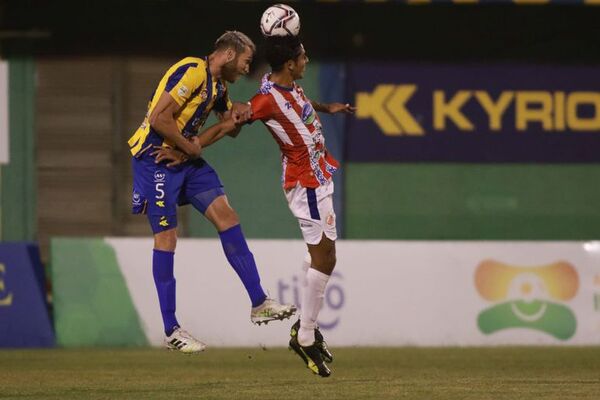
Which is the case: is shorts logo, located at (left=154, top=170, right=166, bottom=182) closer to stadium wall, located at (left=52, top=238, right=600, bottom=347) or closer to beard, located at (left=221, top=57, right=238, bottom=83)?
beard, located at (left=221, top=57, right=238, bottom=83)

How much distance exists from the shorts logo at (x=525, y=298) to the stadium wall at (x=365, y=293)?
10mm

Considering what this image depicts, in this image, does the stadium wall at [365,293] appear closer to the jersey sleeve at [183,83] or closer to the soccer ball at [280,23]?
the jersey sleeve at [183,83]

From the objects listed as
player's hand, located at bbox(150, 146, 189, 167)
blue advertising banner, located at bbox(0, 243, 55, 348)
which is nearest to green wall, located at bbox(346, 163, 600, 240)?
blue advertising banner, located at bbox(0, 243, 55, 348)

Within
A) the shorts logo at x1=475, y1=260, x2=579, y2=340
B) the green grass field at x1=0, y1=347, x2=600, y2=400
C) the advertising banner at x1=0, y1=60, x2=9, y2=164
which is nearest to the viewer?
the green grass field at x1=0, y1=347, x2=600, y2=400

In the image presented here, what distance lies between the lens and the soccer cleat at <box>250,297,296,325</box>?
31.1 ft

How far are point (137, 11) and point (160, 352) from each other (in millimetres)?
5273

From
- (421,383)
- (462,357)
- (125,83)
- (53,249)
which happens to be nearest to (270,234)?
(125,83)

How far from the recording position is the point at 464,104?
17172mm

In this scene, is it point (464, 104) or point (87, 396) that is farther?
point (464, 104)

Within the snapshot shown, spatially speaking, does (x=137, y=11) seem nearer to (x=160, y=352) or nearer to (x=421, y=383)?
(x=160, y=352)

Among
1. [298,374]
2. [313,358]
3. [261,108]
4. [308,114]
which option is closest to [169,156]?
[261,108]

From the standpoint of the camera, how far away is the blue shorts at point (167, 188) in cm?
983

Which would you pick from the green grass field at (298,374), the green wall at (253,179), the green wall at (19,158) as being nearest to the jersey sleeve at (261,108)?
the green grass field at (298,374)

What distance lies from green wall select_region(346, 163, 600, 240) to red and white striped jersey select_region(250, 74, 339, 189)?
7.35m
